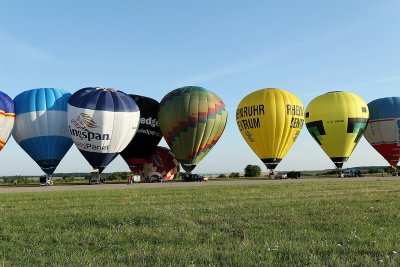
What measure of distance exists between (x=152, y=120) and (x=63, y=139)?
1185 cm

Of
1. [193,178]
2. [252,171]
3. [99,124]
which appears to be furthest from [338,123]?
[99,124]

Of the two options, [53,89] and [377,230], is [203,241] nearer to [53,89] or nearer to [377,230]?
[377,230]

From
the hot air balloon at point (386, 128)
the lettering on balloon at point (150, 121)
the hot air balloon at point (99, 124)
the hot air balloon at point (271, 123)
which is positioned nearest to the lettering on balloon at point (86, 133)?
the hot air balloon at point (99, 124)

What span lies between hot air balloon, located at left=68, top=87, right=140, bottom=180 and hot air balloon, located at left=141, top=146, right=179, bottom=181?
886 centimetres

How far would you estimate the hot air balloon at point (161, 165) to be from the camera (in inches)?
2149

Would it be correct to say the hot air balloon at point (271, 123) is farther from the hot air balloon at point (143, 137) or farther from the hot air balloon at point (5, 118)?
the hot air balloon at point (5, 118)

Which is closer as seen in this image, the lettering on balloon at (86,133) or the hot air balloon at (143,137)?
the lettering on balloon at (86,133)

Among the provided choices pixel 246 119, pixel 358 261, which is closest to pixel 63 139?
pixel 246 119

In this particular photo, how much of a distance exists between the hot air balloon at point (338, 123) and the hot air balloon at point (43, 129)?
Answer: 31.9m

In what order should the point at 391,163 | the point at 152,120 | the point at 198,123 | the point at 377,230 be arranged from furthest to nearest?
the point at 391,163 → the point at 152,120 → the point at 198,123 → the point at 377,230

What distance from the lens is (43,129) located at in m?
45.8

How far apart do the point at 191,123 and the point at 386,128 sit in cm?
2966

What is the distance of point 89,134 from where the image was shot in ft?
144

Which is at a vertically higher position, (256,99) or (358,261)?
(256,99)
